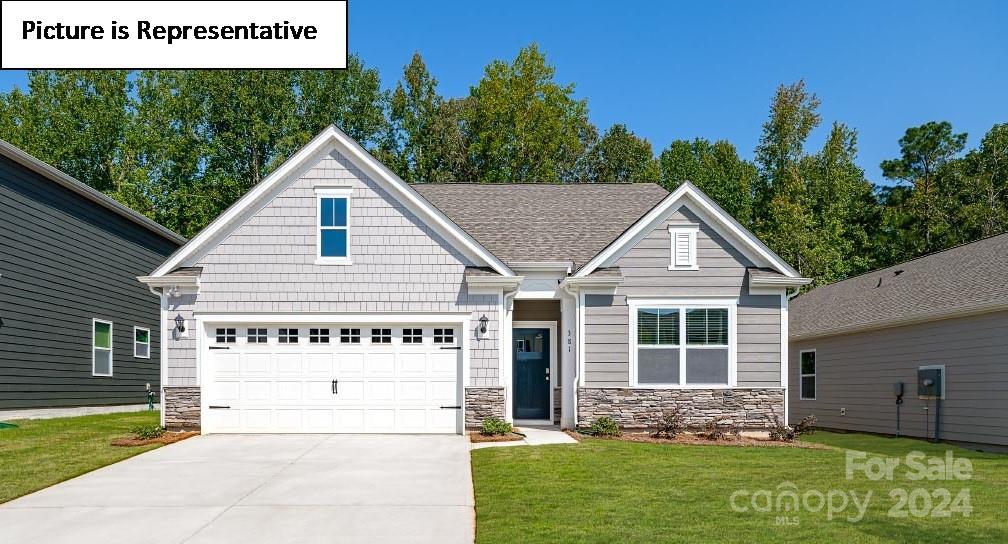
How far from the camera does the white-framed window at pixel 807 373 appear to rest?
2497cm

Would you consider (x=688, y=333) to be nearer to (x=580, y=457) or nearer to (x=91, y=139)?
(x=580, y=457)

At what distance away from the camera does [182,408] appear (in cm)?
1697

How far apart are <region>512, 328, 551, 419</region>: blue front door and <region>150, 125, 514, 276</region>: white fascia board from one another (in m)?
3.13

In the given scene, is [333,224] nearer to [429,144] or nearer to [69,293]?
[69,293]

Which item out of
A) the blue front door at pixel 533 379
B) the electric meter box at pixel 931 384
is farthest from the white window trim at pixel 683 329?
the electric meter box at pixel 931 384

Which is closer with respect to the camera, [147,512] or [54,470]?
[147,512]

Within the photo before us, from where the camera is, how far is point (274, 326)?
1734cm

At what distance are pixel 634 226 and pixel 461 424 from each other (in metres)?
5.19

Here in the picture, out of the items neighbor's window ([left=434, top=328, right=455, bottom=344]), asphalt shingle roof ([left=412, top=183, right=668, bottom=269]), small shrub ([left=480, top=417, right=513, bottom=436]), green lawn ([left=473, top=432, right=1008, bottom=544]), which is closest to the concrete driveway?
green lawn ([left=473, top=432, right=1008, bottom=544])

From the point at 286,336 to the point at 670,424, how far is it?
24.9 feet

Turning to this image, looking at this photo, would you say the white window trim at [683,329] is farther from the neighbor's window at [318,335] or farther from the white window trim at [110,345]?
the white window trim at [110,345]

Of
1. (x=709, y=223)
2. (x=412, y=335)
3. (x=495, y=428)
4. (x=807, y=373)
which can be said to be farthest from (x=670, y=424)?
(x=807, y=373)

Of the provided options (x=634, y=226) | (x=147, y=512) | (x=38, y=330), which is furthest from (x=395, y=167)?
(x=147, y=512)

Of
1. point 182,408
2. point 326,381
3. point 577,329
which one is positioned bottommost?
point 182,408
